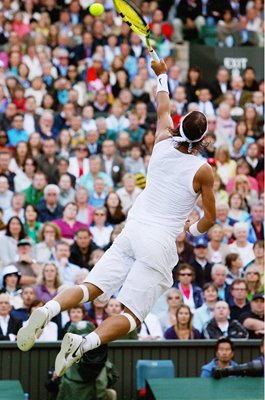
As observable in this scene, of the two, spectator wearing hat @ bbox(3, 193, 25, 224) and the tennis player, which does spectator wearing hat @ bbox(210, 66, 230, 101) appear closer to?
spectator wearing hat @ bbox(3, 193, 25, 224)

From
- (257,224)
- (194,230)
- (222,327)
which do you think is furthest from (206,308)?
(194,230)

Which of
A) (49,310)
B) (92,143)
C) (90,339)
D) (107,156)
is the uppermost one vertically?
(92,143)

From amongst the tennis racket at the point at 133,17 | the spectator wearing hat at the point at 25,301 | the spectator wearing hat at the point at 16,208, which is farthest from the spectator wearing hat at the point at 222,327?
the tennis racket at the point at 133,17

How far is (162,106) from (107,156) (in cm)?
857

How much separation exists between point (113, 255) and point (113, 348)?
4.26 metres

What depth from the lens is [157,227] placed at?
33.1ft

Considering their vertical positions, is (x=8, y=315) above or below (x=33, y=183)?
below

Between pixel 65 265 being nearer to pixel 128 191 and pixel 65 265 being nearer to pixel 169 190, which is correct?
pixel 128 191

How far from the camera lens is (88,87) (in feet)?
70.0

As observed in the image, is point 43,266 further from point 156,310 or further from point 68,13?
point 68,13

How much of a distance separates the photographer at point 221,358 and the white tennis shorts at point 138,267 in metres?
3.88

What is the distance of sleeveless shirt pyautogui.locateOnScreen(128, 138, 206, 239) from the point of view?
10.1 meters

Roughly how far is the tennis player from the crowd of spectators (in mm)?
4284

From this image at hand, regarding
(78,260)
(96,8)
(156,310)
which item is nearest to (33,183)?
(78,260)
